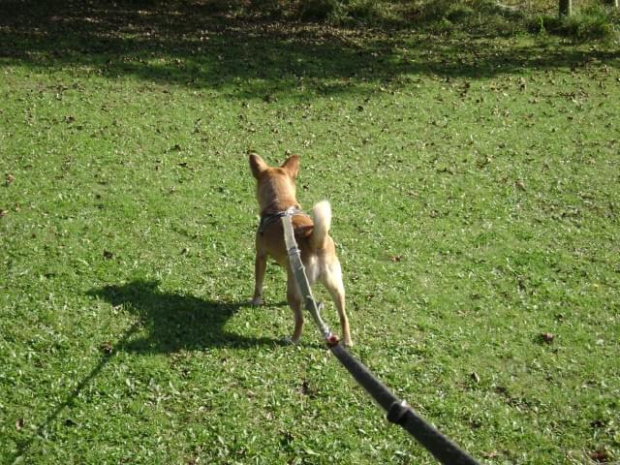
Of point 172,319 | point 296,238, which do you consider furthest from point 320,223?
point 172,319

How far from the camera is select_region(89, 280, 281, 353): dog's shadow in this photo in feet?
21.6

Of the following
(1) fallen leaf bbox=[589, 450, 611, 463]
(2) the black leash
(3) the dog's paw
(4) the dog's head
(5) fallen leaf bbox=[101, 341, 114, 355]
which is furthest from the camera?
(3) the dog's paw

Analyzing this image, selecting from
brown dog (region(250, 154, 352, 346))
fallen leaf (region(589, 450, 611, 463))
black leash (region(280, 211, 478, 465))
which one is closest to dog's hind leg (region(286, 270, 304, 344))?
brown dog (region(250, 154, 352, 346))

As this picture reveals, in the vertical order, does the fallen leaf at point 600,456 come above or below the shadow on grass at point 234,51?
below

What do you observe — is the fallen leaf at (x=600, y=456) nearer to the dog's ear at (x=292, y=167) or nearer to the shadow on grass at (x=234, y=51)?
the dog's ear at (x=292, y=167)

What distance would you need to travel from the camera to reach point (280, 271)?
827cm

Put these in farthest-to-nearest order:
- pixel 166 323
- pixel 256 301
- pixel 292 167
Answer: pixel 292 167 → pixel 256 301 → pixel 166 323

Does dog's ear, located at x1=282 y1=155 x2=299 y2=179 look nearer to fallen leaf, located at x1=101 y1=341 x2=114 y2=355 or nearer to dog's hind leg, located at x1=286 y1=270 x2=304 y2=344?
dog's hind leg, located at x1=286 y1=270 x2=304 y2=344

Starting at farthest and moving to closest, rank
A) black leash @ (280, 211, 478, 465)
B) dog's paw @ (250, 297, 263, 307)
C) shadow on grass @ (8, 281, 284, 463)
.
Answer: dog's paw @ (250, 297, 263, 307) < shadow on grass @ (8, 281, 284, 463) < black leash @ (280, 211, 478, 465)

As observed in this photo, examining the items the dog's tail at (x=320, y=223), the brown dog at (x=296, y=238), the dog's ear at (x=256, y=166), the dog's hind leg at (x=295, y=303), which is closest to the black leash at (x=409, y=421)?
the dog's tail at (x=320, y=223)

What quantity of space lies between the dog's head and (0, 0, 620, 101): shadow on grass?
27.8 feet

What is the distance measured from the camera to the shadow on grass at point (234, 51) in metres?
16.7

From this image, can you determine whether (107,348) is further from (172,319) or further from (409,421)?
(409,421)

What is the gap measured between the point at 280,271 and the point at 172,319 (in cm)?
186
